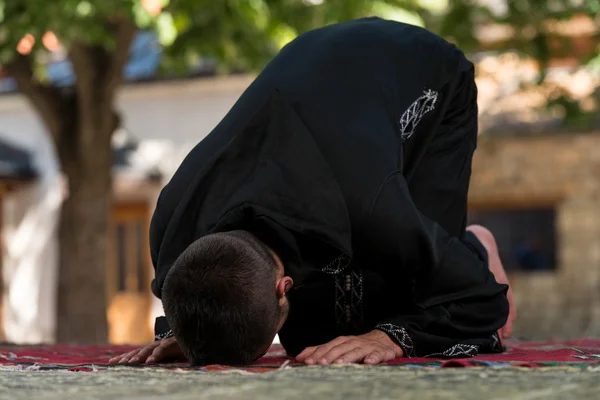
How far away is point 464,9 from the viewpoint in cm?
666

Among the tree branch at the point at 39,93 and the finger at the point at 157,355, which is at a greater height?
the tree branch at the point at 39,93

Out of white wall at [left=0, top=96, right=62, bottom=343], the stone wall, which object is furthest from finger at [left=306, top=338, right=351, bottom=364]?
white wall at [left=0, top=96, right=62, bottom=343]

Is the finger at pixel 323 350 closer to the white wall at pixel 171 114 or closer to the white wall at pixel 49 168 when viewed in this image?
the white wall at pixel 171 114

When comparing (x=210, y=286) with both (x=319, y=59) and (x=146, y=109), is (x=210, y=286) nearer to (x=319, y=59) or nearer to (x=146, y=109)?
(x=319, y=59)

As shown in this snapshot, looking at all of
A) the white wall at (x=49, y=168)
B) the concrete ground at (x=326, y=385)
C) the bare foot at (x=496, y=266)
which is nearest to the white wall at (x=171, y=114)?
the white wall at (x=49, y=168)

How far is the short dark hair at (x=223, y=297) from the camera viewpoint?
218 centimetres

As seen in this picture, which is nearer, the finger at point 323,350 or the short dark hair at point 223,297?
the short dark hair at point 223,297

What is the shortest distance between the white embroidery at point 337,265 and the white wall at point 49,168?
1057 centimetres

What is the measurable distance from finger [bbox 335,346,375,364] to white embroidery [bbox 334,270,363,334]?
0.72ft

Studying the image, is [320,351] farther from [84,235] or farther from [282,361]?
[84,235]

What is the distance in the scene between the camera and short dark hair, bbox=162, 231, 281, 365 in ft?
7.15

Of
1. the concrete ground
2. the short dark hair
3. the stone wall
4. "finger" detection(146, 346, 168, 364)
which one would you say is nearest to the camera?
the concrete ground

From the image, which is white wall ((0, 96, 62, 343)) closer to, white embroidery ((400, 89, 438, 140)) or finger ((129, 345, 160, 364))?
finger ((129, 345, 160, 364))

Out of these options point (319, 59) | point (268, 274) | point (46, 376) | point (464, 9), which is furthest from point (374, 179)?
point (464, 9)
